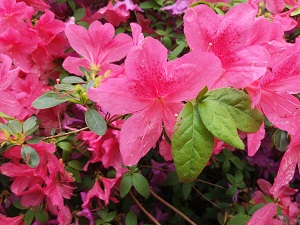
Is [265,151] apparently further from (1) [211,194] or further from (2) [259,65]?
(2) [259,65]

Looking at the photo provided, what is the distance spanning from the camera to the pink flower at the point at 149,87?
0.72 metres

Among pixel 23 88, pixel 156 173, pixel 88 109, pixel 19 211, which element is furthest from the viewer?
pixel 156 173

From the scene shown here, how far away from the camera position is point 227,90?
0.72 metres

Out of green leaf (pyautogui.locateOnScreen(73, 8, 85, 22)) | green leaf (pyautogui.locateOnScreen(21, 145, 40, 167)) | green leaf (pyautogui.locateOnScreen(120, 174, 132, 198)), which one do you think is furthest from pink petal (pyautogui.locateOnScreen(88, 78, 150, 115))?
green leaf (pyautogui.locateOnScreen(73, 8, 85, 22))

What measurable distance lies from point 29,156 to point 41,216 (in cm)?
33

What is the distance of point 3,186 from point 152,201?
59 centimetres

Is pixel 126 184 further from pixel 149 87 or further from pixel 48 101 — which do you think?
pixel 149 87

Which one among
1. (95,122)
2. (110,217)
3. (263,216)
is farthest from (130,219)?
(95,122)

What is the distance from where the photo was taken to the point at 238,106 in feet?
2.40

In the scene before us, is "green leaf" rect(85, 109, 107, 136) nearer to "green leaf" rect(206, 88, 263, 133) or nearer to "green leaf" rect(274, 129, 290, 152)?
"green leaf" rect(206, 88, 263, 133)

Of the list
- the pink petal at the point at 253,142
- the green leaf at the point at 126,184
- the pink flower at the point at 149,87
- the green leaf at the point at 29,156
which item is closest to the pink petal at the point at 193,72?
the pink flower at the point at 149,87

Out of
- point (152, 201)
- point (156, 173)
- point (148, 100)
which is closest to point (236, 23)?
point (148, 100)

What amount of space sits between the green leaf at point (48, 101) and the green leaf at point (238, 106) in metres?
0.36

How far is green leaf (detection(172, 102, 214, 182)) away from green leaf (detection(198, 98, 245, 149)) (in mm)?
18
